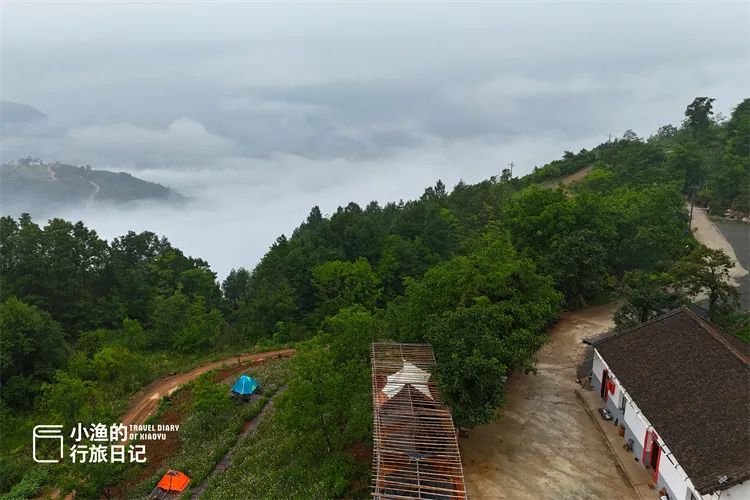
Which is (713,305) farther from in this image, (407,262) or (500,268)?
(407,262)

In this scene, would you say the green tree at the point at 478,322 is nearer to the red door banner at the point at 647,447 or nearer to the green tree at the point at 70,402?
the red door banner at the point at 647,447

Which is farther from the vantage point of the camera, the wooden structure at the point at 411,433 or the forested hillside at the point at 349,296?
the forested hillside at the point at 349,296

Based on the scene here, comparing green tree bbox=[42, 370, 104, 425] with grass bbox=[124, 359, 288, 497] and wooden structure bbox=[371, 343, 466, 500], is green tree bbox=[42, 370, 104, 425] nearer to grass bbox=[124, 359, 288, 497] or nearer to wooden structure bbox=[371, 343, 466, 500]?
grass bbox=[124, 359, 288, 497]

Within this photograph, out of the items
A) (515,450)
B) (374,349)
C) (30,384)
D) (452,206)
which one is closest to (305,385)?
(374,349)

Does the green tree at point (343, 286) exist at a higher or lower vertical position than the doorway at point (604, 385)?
higher

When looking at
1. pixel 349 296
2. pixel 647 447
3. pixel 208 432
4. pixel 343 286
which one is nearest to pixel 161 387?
pixel 208 432

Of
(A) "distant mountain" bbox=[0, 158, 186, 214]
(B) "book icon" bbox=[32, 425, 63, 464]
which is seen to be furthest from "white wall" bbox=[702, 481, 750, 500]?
(A) "distant mountain" bbox=[0, 158, 186, 214]

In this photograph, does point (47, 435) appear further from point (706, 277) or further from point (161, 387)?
point (706, 277)

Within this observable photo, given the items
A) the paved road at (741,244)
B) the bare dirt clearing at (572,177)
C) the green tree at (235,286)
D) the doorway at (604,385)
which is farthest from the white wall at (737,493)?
the bare dirt clearing at (572,177)
